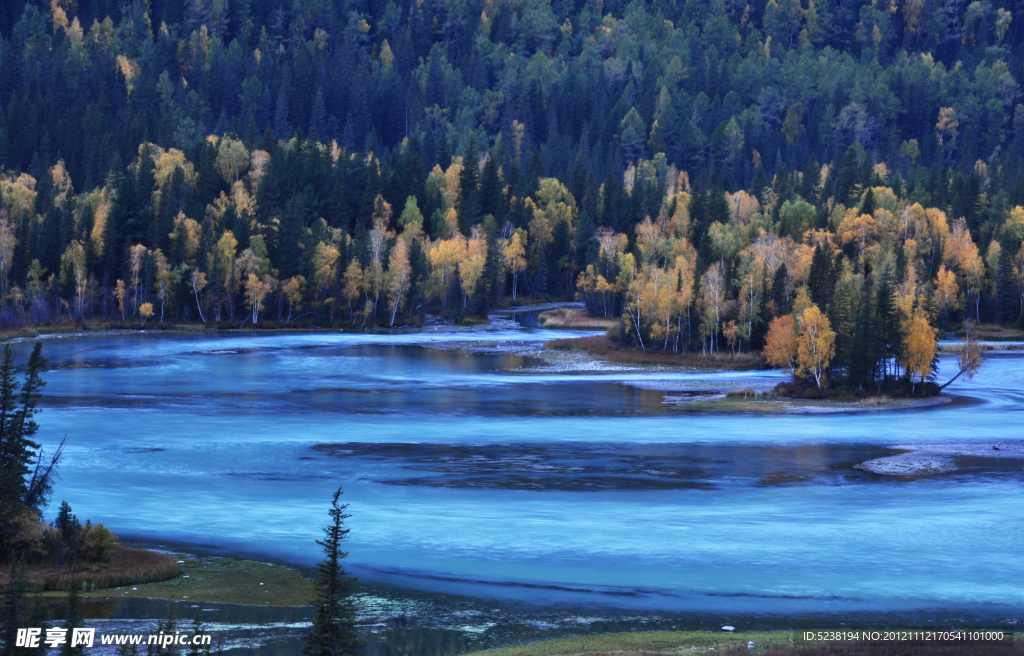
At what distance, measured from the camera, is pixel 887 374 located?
281ft

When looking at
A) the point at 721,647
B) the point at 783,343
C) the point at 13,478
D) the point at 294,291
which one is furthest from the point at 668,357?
the point at 721,647

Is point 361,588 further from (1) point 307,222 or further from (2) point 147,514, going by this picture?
(1) point 307,222

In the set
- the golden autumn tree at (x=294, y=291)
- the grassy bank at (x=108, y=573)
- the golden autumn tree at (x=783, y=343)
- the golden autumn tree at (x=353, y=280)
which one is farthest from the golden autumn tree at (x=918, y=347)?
the golden autumn tree at (x=294, y=291)

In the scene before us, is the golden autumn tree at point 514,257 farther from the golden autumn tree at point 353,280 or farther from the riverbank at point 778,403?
the riverbank at point 778,403

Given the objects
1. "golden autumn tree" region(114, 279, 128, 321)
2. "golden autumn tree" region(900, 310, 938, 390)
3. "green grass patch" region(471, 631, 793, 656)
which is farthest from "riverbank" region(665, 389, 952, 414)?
"golden autumn tree" region(114, 279, 128, 321)

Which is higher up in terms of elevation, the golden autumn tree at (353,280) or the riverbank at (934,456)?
the golden autumn tree at (353,280)

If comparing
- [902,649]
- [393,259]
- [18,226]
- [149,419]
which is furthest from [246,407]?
[18,226]

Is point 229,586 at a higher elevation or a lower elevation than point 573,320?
lower

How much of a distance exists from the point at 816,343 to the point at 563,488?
37.9m

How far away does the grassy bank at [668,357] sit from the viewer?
344 ft

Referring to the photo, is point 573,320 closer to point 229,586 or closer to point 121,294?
point 121,294

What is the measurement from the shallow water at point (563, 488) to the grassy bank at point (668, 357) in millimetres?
10992

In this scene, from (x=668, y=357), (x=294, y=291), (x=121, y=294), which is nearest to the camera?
(x=668, y=357)

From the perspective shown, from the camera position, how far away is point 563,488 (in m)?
51.8
